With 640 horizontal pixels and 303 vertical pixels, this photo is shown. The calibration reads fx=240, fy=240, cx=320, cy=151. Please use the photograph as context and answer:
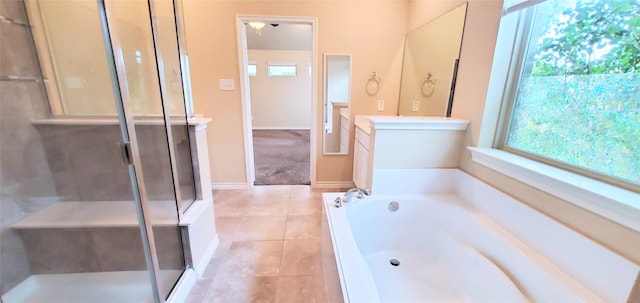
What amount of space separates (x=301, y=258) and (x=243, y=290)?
47 centimetres

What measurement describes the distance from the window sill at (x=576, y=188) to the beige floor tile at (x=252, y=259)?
63.5 inches

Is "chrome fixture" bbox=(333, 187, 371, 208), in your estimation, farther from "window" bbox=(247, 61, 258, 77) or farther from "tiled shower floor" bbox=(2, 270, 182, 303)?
"window" bbox=(247, 61, 258, 77)

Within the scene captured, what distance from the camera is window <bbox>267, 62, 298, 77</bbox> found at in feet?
21.1

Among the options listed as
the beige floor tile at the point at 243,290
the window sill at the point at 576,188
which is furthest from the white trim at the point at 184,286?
the window sill at the point at 576,188

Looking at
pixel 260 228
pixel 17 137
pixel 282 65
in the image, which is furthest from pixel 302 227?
pixel 282 65

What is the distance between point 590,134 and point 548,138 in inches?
7.7

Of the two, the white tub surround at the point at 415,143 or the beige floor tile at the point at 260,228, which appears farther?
the beige floor tile at the point at 260,228

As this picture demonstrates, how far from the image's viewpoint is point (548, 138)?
1.27m

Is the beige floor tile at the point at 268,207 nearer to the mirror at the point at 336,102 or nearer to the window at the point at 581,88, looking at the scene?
the mirror at the point at 336,102

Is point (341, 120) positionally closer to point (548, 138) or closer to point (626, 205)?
point (548, 138)

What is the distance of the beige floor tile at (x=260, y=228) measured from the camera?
2.11 meters

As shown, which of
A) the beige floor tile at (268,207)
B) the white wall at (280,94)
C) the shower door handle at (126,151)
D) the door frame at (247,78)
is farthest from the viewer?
the white wall at (280,94)

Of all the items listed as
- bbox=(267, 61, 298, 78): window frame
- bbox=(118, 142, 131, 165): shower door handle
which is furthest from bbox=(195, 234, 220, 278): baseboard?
bbox=(267, 61, 298, 78): window frame

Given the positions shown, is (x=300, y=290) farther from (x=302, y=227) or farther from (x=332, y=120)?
(x=332, y=120)
